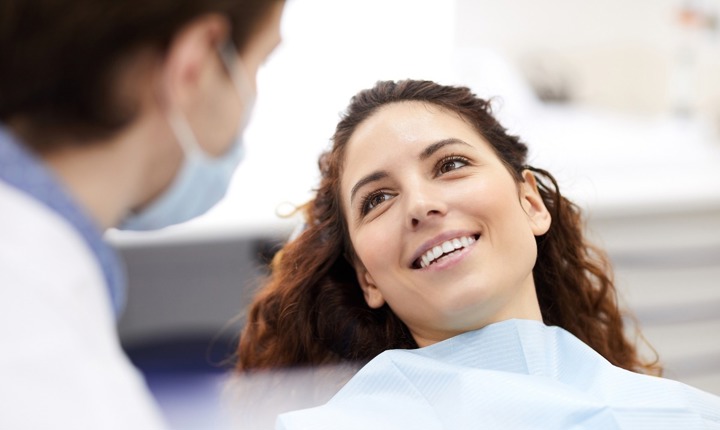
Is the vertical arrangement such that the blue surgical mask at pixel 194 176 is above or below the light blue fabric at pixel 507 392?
above

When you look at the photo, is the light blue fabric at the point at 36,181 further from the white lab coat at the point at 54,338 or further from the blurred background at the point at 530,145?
the blurred background at the point at 530,145

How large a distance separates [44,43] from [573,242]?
34.0 inches

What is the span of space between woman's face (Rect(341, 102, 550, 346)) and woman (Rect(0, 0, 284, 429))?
1.12ft

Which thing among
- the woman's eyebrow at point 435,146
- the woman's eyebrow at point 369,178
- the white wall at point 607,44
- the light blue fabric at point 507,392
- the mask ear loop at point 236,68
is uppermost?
the white wall at point 607,44

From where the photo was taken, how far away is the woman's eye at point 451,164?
1.03m

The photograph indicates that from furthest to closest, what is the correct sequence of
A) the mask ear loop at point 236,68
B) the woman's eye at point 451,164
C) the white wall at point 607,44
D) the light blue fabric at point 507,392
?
the white wall at point 607,44, the woman's eye at point 451,164, the light blue fabric at point 507,392, the mask ear loop at point 236,68

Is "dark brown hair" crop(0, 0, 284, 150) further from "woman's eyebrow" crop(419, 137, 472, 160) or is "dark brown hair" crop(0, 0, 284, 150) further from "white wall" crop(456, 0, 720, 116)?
"white wall" crop(456, 0, 720, 116)

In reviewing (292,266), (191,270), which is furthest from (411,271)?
(191,270)

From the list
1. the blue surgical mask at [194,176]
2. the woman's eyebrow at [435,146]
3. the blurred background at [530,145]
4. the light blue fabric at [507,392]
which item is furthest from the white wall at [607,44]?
the blue surgical mask at [194,176]

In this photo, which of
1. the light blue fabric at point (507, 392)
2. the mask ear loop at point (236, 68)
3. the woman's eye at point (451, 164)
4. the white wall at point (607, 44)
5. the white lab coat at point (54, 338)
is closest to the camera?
the white lab coat at point (54, 338)

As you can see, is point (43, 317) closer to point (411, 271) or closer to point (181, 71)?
point (181, 71)

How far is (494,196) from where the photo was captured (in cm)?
102

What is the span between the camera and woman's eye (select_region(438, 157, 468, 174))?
103 cm

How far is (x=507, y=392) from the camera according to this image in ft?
3.10
